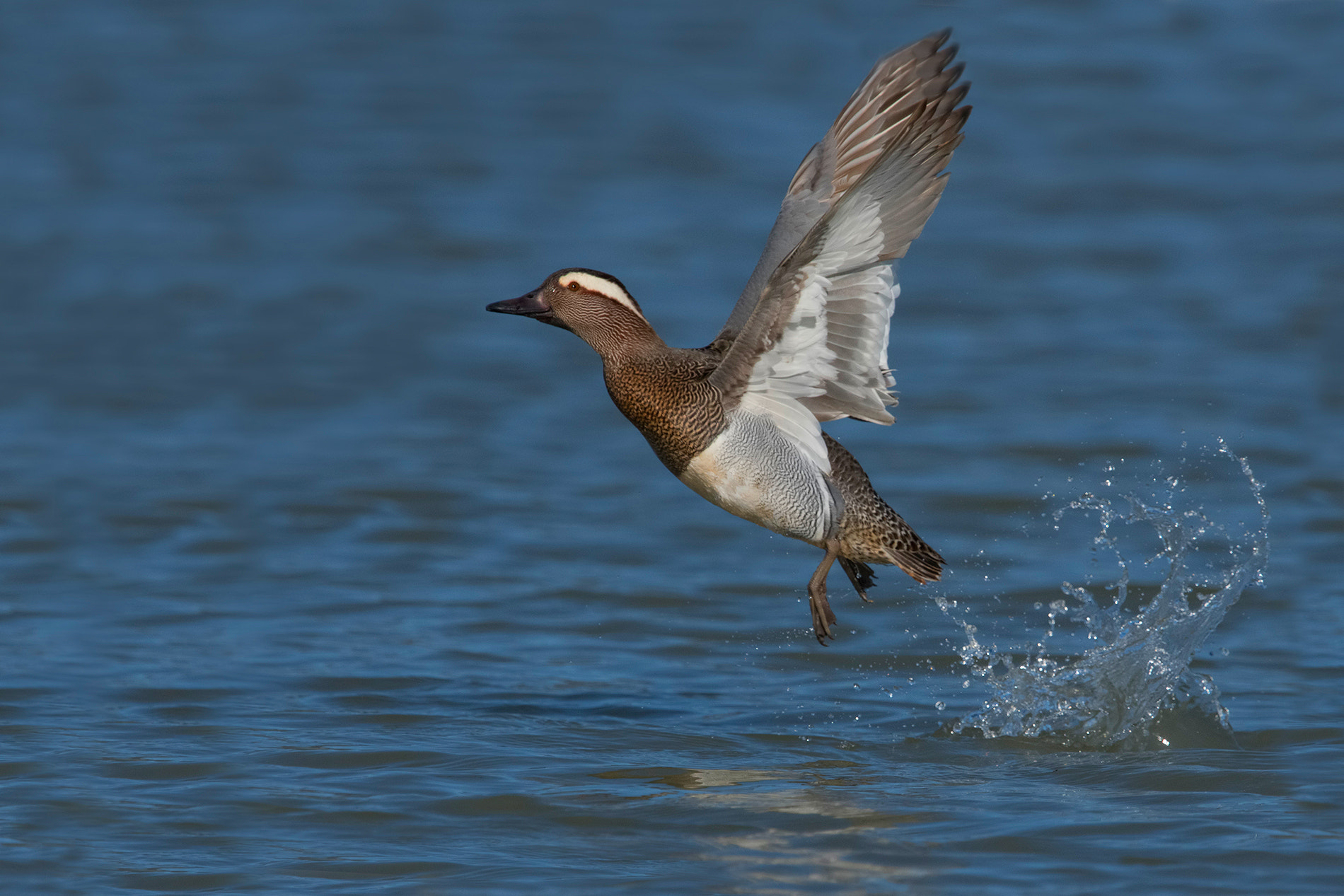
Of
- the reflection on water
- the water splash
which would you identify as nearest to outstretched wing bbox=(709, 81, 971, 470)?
the reflection on water

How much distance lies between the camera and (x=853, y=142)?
597 centimetres

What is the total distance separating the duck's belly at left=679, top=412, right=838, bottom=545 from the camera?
527 cm

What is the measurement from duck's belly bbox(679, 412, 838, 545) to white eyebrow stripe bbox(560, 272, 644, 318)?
510 millimetres

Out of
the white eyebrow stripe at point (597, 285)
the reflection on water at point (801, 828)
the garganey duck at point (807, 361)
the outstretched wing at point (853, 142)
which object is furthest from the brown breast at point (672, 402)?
the reflection on water at point (801, 828)

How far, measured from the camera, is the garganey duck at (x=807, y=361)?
491cm

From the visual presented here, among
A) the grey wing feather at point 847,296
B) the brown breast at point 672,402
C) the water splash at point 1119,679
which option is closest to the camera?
the grey wing feather at point 847,296

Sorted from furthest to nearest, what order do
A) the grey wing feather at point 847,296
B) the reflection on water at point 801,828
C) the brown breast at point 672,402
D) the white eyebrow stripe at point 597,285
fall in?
the white eyebrow stripe at point 597,285
the brown breast at point 672,402
the grey wing feather at point 847,296
the reflection on water at point 801,828

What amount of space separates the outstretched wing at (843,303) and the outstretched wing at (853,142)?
0.50 feet

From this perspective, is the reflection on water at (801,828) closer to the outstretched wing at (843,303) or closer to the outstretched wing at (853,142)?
the outstretched wing at (843,303)

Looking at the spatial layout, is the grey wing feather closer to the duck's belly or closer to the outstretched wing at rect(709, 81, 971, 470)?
the outstretched wing at rect(709, 81, 971, 470)

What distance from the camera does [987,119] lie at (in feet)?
49.0

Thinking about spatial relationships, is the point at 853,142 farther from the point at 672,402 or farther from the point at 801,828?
the point at 801,828

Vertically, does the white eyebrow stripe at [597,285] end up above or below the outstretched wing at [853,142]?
below

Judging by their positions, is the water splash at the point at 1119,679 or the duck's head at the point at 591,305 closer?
the duck's head at the point at 591,305
